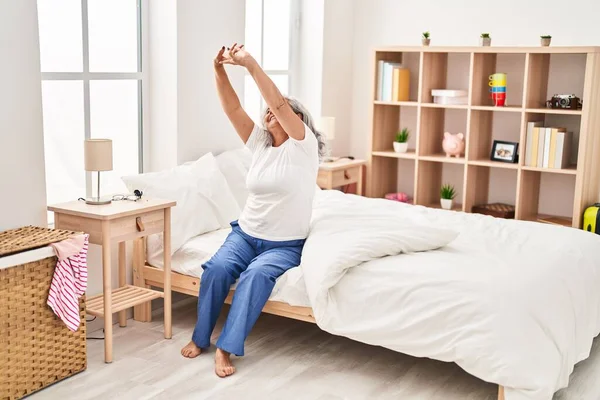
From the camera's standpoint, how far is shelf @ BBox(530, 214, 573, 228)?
4.77 meters

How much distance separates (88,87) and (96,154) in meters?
0.62

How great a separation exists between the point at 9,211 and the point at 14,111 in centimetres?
41

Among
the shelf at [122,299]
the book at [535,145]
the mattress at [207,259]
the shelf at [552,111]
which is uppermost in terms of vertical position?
the shelf at [552,111]

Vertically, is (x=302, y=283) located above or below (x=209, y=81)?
below

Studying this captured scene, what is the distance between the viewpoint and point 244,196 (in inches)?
168

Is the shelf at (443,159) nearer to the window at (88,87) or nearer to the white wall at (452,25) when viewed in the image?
the white wall at (452,25)

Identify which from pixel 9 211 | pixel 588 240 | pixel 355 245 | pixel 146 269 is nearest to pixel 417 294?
pixel 355 245

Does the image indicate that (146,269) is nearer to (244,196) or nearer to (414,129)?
(244,196)

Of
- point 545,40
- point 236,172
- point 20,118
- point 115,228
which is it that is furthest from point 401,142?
point 20,118

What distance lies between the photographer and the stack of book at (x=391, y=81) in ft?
17.3

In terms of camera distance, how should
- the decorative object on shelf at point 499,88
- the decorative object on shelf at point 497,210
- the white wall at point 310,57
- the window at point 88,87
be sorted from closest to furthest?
the window at point 88,87 → the decorative object on shelf at point 499,88 → the decorative object on shelf at point 497,210 → the white wall at point 310,57

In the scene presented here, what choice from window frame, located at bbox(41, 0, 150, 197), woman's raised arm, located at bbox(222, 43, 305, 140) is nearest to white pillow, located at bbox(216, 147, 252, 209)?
window frame, located at bbox(41, 0, 150, 197)

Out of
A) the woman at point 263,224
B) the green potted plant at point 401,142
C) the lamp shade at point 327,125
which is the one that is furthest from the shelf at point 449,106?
the woman at point 263,224

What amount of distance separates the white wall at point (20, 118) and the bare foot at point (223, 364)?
38.2 inches
